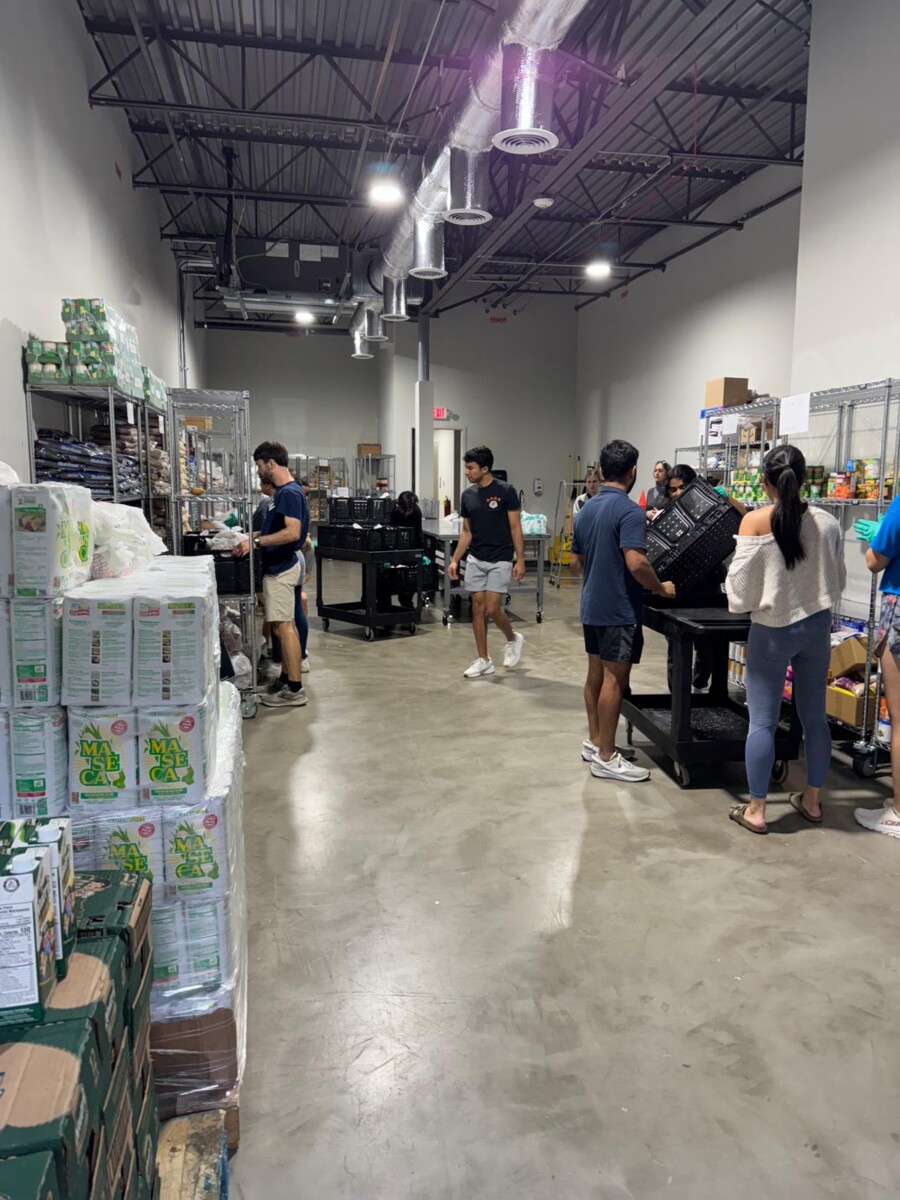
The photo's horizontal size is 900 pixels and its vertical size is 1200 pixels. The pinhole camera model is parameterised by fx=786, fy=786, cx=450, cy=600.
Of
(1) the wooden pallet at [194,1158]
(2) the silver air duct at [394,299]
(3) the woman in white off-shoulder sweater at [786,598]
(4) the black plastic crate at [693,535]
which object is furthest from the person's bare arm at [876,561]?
(2) the silver air duct at [394,299]

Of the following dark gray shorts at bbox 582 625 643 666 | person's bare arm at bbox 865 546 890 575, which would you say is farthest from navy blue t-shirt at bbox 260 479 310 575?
person's bare arm at bbox 865 546 890 575

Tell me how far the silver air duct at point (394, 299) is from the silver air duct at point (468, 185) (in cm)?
351

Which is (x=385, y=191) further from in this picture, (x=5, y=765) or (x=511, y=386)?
(x=511, y=386)

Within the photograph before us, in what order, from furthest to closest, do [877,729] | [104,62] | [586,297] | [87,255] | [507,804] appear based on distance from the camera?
[586,297], [104,62], [87,255], [877,729], [507,804]

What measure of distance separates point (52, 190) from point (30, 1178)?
203 inches

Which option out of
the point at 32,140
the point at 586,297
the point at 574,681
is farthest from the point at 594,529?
the point at 586,297

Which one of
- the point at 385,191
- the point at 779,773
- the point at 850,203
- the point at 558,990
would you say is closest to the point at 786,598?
the point at 779,773

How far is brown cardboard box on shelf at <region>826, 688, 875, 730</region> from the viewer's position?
4086 mm

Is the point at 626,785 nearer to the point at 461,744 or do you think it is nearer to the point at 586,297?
the point at 461,744

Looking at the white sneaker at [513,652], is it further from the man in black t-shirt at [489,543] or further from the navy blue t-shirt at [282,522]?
the navy blue t-shirt at [282,522]

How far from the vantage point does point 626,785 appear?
12.5 ft

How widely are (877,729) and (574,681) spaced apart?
2191 mm

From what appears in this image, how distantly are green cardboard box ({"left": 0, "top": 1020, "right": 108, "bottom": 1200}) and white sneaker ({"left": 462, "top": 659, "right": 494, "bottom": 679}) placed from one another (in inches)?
187

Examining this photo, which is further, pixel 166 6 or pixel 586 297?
pixel 586 297
